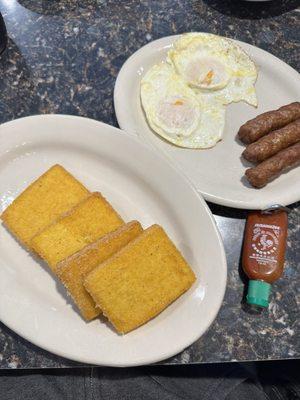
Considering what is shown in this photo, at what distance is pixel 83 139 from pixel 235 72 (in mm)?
888

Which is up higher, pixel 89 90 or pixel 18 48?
pixel 18 48

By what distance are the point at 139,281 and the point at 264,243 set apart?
0.53 meters

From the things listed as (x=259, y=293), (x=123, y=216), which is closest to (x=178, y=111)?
(x=123, y=216)

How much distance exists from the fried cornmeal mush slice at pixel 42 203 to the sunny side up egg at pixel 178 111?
1.71 ft

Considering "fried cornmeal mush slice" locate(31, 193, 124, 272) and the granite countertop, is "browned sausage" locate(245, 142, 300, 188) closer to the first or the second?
the granite countertop

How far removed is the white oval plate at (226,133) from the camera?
1.81 meters

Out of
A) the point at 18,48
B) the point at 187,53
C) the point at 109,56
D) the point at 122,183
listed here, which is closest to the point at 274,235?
the point at 122,183

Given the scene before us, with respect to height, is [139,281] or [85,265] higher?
[85,265]

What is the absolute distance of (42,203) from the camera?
160 centimetres

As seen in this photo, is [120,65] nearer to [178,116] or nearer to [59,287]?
[178,116]

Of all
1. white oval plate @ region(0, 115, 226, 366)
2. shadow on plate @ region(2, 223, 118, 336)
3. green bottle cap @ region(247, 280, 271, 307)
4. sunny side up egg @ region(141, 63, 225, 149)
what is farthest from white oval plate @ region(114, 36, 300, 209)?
shadow on plate @ region(2, 223, 118, 336)

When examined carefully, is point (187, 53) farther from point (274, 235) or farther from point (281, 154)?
point (274, 235)

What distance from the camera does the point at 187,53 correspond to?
7.08 feet

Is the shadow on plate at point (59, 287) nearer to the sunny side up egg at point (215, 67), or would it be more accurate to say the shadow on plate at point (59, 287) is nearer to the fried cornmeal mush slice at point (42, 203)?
the fried cornmeal mush slice at point (42, 203)
